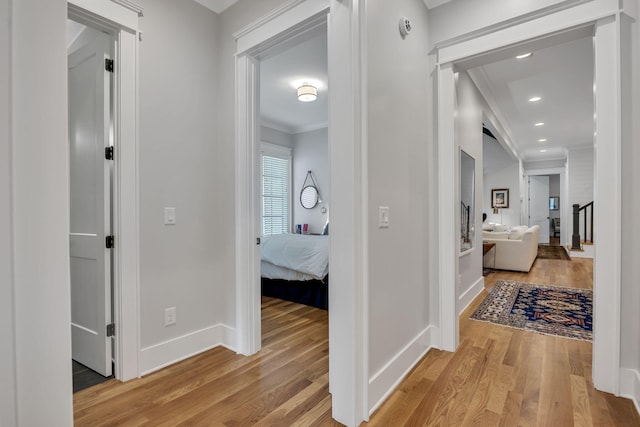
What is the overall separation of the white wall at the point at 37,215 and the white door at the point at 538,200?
44.0 feet

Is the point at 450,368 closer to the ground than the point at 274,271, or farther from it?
closer to the ground

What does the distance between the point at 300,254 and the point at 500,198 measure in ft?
27.8

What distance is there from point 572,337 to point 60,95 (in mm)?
3616

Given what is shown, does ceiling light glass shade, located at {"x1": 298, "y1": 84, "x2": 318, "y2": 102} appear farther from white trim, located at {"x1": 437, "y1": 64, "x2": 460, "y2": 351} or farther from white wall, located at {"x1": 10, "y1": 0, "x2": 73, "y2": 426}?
white wall, located at {"x1": 10, "y1": 0, "x2": 73, "y2": 426}

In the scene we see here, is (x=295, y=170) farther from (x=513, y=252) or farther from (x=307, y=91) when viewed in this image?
(x=513, y=252)

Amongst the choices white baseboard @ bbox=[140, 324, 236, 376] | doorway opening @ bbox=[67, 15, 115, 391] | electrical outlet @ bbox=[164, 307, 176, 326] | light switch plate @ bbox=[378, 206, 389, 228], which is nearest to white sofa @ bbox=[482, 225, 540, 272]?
light switch plate @ bbox=[378, 206, 389, 228]

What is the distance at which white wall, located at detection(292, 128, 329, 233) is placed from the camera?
6416 mm

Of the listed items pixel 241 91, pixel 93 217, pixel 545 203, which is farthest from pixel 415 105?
pixel 545 203

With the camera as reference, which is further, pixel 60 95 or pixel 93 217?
pixel 93 217

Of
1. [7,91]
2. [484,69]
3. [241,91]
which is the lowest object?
[7,91]

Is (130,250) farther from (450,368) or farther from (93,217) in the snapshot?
(450,368)

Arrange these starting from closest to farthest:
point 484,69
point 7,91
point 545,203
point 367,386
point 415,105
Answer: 1. point 7,91
2. point 367,386
3. point 415,105
4. point 484,69
5. point 545,203

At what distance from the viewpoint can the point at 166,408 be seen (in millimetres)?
1746

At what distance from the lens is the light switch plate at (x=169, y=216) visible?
7.34 ft
